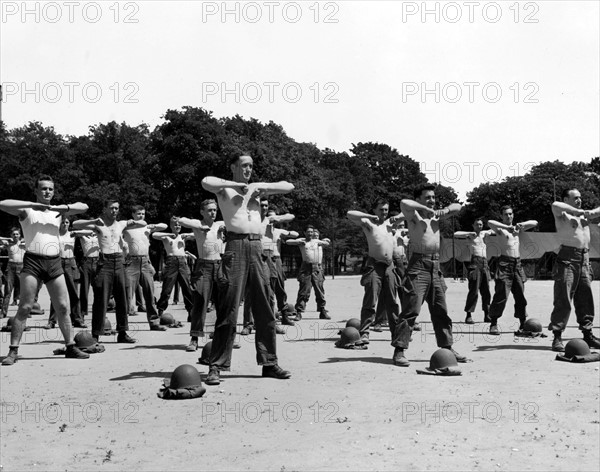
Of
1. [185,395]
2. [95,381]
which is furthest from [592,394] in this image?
[95,381]

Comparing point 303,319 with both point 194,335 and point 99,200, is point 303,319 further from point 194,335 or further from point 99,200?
point 99,200

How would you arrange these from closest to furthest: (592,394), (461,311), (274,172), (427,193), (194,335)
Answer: (592,394) < (427,193) < (194,335) < (461,311) < (274,172)

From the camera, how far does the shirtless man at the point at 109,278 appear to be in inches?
492

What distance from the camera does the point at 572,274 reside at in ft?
38.5

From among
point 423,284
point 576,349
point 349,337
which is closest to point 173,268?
point 349,337

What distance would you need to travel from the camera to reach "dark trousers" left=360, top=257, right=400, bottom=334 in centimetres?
1177

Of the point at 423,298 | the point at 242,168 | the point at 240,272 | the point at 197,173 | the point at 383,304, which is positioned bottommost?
the point at 383,304

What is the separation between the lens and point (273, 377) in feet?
29.3

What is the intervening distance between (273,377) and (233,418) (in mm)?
1744

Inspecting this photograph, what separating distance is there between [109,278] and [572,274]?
23.6 ft

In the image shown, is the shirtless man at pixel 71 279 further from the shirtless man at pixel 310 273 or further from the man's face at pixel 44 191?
the shirtless man at pixel 310 273

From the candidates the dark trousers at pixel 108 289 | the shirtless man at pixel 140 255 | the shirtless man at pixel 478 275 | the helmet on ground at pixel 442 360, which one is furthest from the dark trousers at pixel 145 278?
the helmet on ground at pixel 442 360

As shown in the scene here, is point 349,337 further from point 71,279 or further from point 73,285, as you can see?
point 71,279

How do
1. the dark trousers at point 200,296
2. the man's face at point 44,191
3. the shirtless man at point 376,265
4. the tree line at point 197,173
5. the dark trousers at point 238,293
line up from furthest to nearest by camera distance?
the tree line at point 197,173 < the shirtless man at point 376,265 < the dark trousers at point 200,296 < the man's face at point 44,191 < the dark trousers at point 238,293
